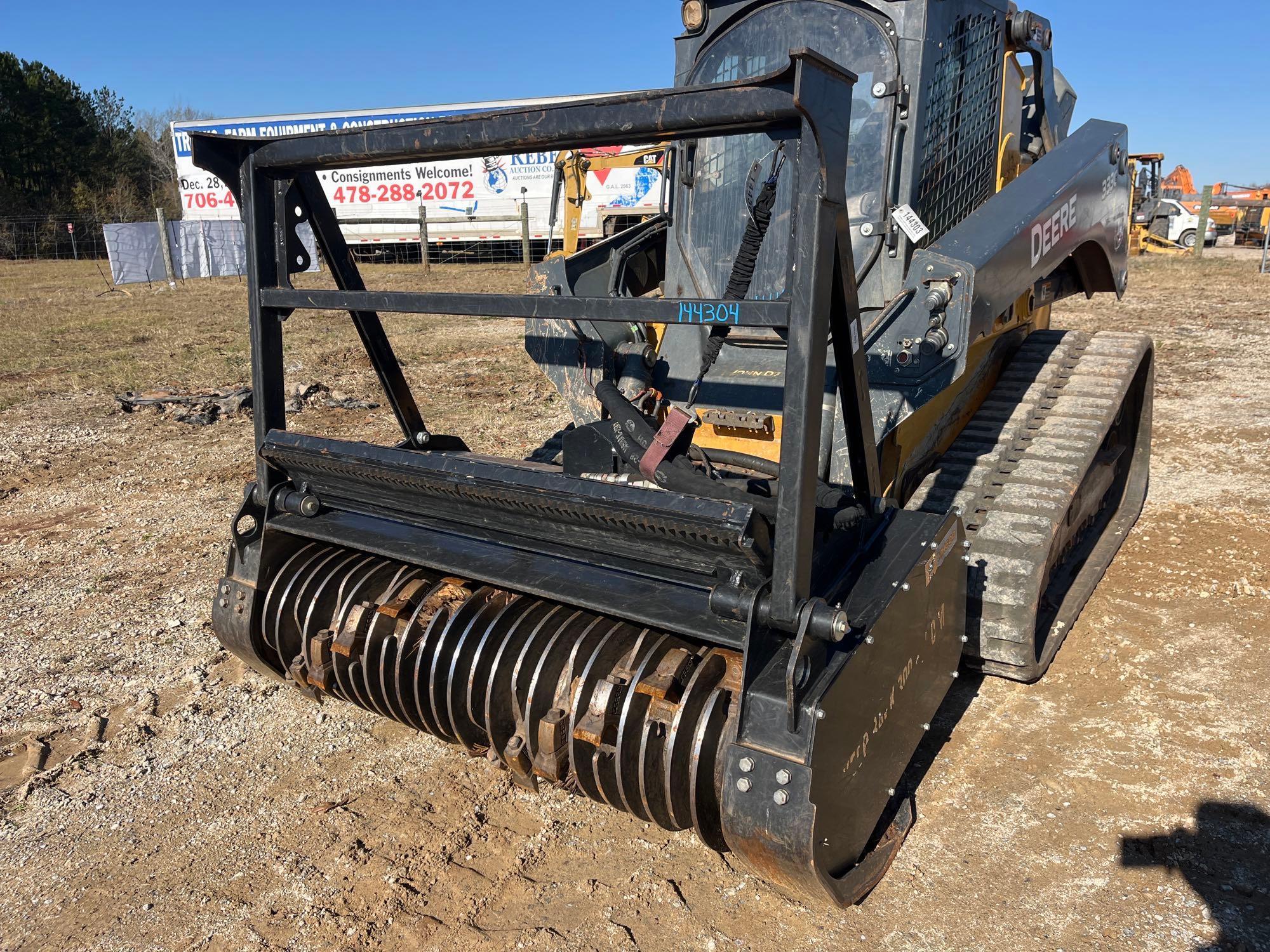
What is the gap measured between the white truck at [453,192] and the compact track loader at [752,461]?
1507cm

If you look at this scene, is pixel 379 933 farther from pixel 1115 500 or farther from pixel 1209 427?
pixel 1209 427

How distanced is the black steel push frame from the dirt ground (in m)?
0.93

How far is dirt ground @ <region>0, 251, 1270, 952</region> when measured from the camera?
2326 mm

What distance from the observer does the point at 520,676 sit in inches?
100

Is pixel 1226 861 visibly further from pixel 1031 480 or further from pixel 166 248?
pixel 166 248

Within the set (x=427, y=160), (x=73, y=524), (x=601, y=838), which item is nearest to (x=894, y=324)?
(x=427, y=160)

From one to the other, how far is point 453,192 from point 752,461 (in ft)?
64.2

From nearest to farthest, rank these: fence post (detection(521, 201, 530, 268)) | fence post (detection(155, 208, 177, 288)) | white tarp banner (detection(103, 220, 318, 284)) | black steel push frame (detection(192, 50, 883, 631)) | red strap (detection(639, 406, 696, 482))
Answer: black steel push frame (detection(192, 50, 883, 631)) < red strap (detection(639, 406, 696, 482)) < fence post (detection(155, 208, 177, 288)) < fence post (detection(521, 201, 530, 268)) < white tarp banner (detection(103, 220, 318, 284))

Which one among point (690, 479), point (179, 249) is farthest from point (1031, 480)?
point (179, 249)

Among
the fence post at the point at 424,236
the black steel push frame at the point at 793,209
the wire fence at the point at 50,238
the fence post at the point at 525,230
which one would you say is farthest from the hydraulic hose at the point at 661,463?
the wire fence at the point at 50,238

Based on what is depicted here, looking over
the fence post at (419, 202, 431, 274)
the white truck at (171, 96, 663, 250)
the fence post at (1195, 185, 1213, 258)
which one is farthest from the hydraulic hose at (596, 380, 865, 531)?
the fence post at (1195, 185, 1213, 258)

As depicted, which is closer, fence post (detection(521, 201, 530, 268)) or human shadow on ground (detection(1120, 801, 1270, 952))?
human shadow on ground (detection(1120, 801, 1270, 952))

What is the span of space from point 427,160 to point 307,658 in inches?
62.7

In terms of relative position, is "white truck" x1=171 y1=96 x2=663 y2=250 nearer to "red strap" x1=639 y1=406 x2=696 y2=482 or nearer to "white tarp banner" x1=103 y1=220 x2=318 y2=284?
"white tarp banner" x1=103 y1=220 x2=318 y2=284
